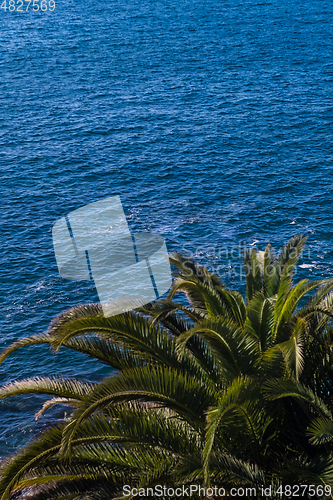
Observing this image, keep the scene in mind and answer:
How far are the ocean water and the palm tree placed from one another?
969cm

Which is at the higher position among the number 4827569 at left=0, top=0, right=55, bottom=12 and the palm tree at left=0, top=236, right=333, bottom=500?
the number 4827569 at left=0, top=0, right=55, bottom=12

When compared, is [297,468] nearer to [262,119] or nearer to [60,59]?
[262,119]

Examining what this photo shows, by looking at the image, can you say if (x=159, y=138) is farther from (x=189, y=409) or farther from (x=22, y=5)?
(x=22, y=5)

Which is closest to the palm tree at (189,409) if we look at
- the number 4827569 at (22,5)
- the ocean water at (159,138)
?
the ocean water at (159,138)

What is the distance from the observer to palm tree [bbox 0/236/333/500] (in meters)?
8.26

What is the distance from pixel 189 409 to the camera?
28.9 feet

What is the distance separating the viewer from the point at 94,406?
7.67m

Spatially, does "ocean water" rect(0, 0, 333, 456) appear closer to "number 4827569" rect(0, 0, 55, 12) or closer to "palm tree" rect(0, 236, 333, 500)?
"number 4827569" rect(0, 0, 55, 12)

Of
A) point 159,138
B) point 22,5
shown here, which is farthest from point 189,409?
point 22,5

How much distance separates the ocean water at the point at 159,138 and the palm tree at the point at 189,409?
969 cm

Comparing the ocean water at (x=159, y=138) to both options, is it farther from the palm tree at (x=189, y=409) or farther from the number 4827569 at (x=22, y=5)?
the palm tree at (x=189, y=409)

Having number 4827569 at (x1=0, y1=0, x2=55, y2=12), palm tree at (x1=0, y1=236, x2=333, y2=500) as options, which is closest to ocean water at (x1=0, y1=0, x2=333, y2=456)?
number 4827569 at (x1=0, y1=0, x2=55, y2=12)

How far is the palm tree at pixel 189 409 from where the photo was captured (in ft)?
27.1

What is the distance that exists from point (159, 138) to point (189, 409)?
37.7m
